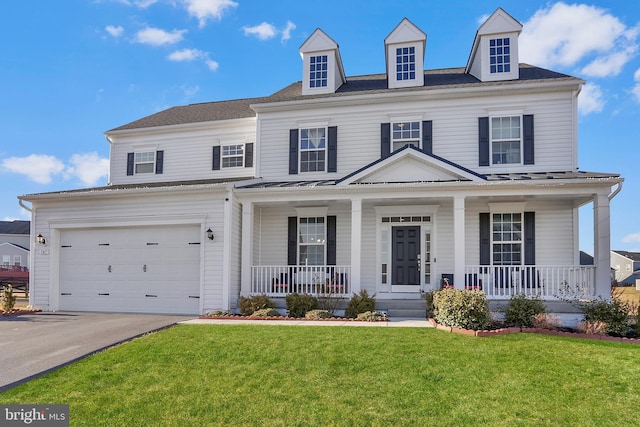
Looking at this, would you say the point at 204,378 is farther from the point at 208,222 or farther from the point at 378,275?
the point at 378,275

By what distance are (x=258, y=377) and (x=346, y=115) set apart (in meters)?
9.44

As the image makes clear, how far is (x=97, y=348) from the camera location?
7.62 metres

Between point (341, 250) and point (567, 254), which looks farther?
point (341, 250)

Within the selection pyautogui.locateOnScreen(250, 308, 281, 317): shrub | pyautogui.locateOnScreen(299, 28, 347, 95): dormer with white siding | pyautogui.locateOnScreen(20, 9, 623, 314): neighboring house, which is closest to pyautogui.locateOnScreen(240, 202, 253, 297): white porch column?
pyautogui.locateOnScreen(20, 9, 623, 314): neighboring house

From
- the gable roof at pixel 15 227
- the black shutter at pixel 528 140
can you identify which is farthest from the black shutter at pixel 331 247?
the gable roof at pixel 15 227

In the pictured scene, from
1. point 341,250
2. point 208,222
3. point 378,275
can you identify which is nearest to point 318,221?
point 341,250

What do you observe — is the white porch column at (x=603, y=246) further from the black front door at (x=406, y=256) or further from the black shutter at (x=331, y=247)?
the black shutter at (x=331, y=247)

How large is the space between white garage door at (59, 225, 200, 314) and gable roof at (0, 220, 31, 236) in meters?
30.3

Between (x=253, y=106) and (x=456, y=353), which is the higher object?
(x=253, y=106)

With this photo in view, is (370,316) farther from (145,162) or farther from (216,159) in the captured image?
(145,162)

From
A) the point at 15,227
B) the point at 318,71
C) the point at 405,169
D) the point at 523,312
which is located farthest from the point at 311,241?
the point at 15,227

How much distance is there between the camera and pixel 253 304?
11.4m

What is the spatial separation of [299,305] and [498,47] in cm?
978

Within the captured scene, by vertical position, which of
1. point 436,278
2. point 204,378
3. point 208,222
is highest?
point 208,222
